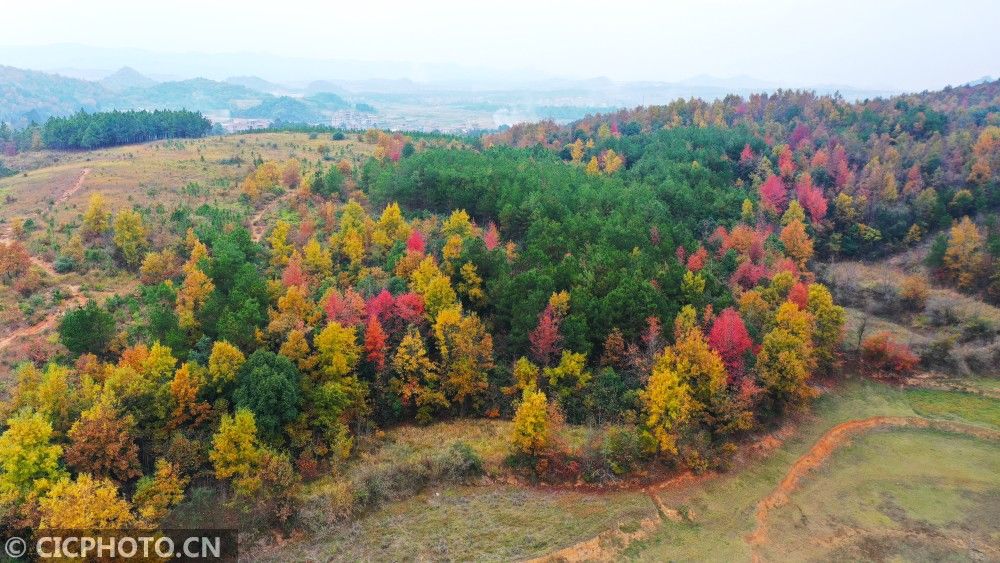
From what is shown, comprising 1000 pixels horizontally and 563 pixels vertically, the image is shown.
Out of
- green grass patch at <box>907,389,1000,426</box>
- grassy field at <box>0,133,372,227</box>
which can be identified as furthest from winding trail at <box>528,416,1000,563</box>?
grassy field at <box>0,133,372,227</box>

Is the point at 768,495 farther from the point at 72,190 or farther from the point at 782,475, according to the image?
the point at 72,190

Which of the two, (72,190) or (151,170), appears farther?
(151,170)

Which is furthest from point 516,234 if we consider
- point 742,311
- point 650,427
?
point 650,427

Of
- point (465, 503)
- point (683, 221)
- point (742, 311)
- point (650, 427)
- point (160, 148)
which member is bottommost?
point (465, 503)

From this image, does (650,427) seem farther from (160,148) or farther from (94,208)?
(160,148)

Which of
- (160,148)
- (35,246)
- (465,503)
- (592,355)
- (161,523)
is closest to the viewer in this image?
(161,523)

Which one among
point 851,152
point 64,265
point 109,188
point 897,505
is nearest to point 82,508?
point 64,265
